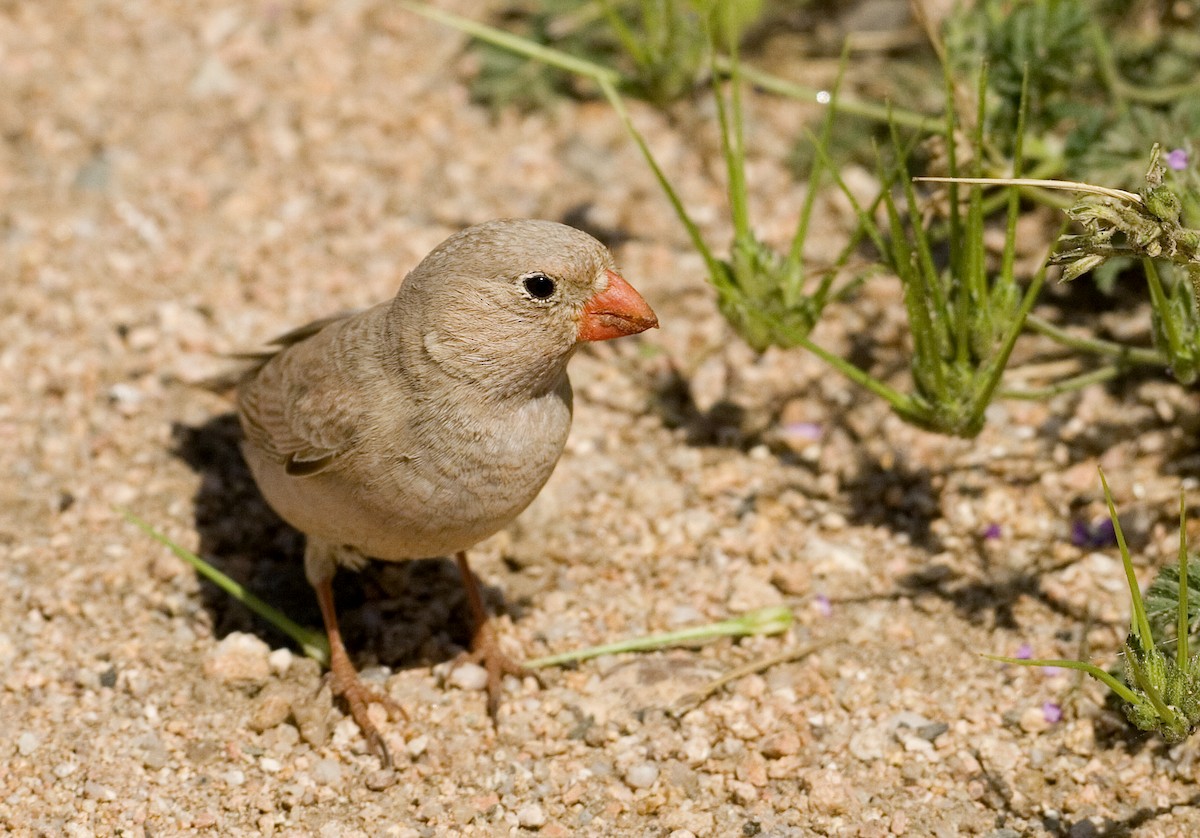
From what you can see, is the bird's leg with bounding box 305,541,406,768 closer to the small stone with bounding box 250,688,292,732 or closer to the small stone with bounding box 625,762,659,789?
the small stone with bounding box 250,688,292,732

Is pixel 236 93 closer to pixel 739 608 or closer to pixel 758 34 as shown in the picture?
pixel 758 34

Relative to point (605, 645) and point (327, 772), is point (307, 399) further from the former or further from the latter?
point (605, 645)

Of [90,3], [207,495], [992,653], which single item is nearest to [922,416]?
[992,653]

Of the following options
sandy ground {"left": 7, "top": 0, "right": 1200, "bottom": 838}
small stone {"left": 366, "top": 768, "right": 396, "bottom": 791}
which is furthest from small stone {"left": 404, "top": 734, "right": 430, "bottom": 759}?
small stone {"left": 366, "top": 768, "right": 396, "bottom": 791}

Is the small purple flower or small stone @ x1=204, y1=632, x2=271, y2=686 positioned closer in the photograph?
small stone @ x1=204, y1=632, x2=271, y2=686

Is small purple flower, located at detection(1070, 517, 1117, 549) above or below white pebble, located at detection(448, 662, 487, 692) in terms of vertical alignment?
above

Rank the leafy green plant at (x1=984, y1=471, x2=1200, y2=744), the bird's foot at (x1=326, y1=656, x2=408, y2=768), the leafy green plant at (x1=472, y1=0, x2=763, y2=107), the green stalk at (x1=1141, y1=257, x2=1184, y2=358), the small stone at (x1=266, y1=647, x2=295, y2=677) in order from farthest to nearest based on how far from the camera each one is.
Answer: the leafy green plant at (x1=472, y1=0, x2=763, y2=107) < the small stone at (x1=266, y1=647, x2=295, y2=677) < the bird's foot at (x1=326, y1=656, x2=408, y2=768) < the green stalk at (x1=1141, y1=257, x2=1184, y2=358) < the leafy green plant at (x1=984, y1=471, x2=1200, y2=744)

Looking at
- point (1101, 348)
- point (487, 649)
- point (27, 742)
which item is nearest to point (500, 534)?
point (487, 649)
